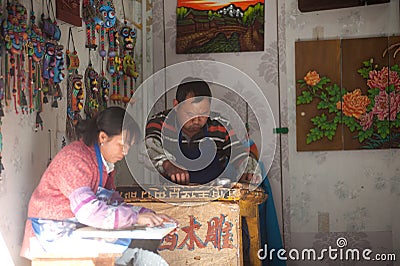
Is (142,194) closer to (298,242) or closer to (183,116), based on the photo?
(183,116)

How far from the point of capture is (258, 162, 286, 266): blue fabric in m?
3.42

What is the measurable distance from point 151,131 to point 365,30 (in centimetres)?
163

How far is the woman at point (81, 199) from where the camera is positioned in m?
1.99

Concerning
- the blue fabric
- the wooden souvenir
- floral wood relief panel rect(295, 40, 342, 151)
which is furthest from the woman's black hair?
floral wood relief panel rect(295, 40, 342, 151)

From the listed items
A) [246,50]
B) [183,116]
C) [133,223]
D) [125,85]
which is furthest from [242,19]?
[133,223]

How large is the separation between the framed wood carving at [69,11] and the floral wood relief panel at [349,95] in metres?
1.58

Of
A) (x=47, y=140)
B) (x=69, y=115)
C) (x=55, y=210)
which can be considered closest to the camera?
(x=55, y=210)

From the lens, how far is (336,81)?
3703mm

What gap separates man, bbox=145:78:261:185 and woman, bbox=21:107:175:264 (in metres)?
0.49

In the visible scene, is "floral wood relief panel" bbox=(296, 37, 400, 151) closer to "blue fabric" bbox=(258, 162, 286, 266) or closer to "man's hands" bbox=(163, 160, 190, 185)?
"blue fabric" bbox=(258, 162, 286, 266)

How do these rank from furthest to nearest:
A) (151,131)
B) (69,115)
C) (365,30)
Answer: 1. (365,30)
2. (151,131)
3. (69,115)

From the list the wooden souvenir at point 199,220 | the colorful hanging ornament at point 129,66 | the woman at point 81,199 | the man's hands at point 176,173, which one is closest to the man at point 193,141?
the man's hands at point 176,173

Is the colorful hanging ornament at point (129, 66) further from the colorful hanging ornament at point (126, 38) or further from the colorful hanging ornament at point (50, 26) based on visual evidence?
the colorful hanging ornament at point (50, 26)

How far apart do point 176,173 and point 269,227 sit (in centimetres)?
107
